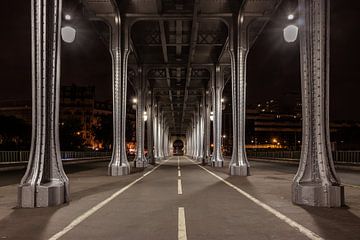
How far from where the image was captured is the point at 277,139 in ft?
606

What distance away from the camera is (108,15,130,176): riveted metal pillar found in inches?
963

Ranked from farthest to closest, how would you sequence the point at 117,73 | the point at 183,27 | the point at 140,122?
1. the point at 140,122
2. the point at 183,27
3. the point at 117,73

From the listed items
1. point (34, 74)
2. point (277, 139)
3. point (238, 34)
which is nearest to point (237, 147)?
point (238, 34)

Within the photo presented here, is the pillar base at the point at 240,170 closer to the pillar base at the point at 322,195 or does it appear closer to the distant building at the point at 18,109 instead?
the pillar base at the point at 322,195

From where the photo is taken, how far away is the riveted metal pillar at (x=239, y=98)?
23.6 meters

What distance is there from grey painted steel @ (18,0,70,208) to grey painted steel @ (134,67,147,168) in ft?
84.7

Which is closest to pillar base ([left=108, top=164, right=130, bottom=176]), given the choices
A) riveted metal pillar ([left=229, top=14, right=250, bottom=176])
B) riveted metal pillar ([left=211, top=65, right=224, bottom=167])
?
riveted metal pillar ([left=229, top=14, right=250, bottom=176])

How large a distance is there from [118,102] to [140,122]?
14.2 m

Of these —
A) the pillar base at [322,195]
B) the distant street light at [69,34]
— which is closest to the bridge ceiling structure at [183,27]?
the distant street light at [69,34]

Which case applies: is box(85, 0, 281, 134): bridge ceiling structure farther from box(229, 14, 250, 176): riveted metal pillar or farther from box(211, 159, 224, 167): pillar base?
box(211, 159, 224, 167): pillar base

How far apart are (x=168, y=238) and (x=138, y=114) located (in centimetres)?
3391

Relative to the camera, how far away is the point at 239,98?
24.3 m

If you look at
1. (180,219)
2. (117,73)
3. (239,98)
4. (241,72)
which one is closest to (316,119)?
(180,219)

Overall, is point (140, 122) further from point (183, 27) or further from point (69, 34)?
point (69, 34)
